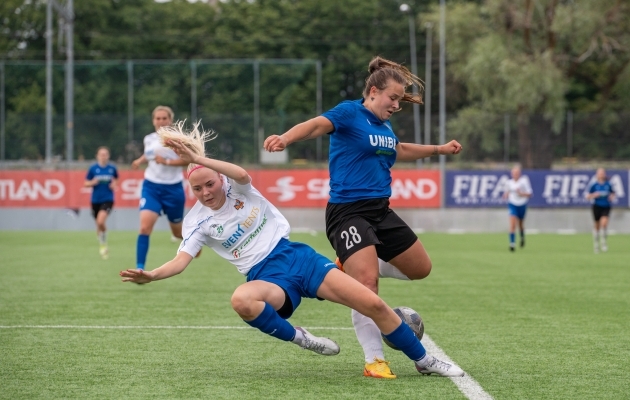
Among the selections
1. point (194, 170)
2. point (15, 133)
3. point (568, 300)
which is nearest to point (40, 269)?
point (568, 300)

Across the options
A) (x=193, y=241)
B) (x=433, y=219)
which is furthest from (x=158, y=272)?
(x=433, y=219)

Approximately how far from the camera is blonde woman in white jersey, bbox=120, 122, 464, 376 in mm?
6113

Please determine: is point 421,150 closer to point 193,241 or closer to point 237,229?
point 237,229

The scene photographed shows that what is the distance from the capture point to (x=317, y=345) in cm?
661

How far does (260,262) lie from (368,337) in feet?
2.81

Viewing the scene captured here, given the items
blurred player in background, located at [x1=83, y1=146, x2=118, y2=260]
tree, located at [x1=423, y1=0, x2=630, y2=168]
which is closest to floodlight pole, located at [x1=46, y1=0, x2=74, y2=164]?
blurred player in background, located at [x1=83, y1=146, x2=118, y2=260]

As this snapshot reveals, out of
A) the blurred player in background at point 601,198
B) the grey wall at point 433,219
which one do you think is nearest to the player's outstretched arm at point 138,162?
the blurred player in background at point 601,198

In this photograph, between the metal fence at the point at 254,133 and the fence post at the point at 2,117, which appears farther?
the fence post at the point at 2,117

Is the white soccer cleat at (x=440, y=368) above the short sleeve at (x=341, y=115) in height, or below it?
below

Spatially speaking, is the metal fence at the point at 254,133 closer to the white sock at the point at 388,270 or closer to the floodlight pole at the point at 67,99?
the floodlight pole at the point at 67,99

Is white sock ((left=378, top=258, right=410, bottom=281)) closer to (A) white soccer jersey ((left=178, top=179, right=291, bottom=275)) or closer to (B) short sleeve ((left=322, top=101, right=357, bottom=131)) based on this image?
(A) white soccer jersey ((left=178, top=179, right=291, bottom=275))

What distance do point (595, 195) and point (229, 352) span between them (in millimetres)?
17276

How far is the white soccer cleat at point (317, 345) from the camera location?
656cm

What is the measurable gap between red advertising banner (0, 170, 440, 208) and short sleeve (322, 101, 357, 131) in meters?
24.0
